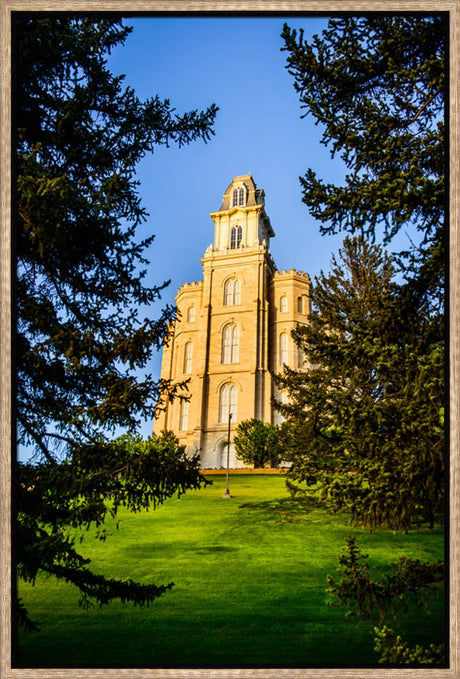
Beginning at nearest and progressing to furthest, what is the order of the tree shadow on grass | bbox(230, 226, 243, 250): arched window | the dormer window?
the tree shadow on grass
bbox(230, 226, 243, 250): arched window
the dormer window

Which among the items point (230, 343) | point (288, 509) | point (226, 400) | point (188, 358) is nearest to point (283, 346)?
point (230, 343)

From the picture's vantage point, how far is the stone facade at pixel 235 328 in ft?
74.9

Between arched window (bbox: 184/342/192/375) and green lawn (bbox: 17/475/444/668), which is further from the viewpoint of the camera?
arched window (bbox: 184/342/192/375)

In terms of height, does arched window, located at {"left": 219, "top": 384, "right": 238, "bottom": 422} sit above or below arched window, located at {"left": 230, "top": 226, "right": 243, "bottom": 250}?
below

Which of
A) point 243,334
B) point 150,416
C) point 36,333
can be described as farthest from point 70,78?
point 243,334

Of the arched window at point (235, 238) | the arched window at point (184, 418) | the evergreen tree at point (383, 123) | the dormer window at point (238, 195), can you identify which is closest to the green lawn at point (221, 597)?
the evergreen tree at point (383, 123)

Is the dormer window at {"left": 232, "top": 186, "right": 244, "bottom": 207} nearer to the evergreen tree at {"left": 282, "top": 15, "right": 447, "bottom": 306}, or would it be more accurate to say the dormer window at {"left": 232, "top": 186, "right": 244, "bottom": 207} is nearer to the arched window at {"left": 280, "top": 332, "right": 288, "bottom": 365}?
the arched window at {"left": 280, "top": 332, "right": 288, "bottom": 365}

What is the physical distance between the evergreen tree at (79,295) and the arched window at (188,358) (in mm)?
18682

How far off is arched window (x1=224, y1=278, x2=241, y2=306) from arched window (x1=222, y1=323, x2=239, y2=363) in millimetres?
1201

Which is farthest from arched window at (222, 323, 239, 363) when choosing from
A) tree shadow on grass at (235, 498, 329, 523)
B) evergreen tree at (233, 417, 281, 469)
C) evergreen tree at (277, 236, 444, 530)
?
evergreen tree at (277, 236, 444, 530)

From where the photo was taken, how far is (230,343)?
941 inches

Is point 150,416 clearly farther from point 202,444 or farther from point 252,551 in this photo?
point 202,444

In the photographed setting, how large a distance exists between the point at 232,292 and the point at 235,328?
74.5 inches

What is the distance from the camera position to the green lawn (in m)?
3.00
